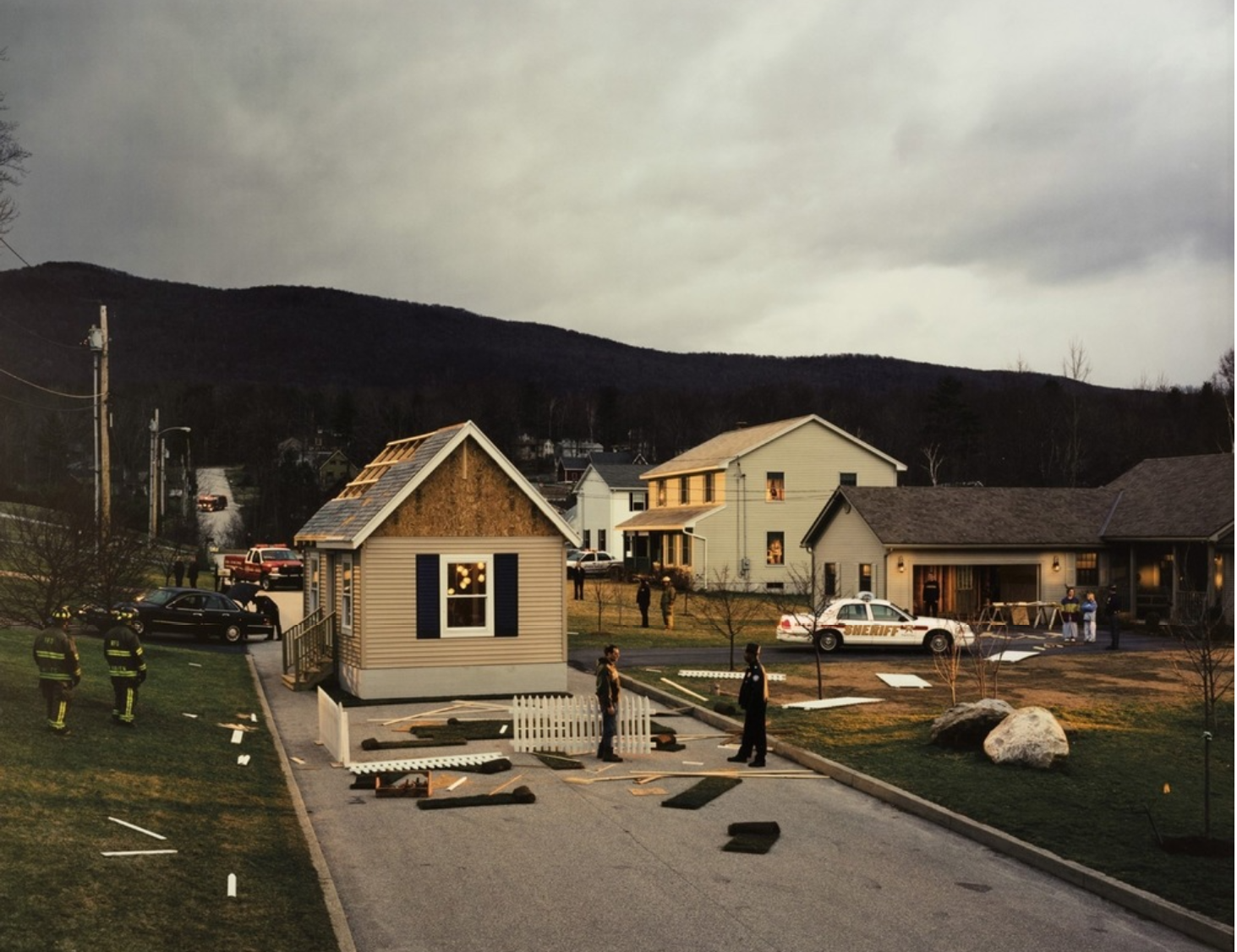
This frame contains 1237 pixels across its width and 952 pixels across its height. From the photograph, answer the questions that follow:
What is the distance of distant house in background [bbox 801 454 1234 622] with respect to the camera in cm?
4503

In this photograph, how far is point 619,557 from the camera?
275ft

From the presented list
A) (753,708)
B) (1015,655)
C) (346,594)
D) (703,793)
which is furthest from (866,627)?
(703,793)

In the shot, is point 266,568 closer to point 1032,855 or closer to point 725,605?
point 725,605

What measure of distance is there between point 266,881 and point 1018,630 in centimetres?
3679

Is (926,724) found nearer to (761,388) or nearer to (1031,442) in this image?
(1031,442)

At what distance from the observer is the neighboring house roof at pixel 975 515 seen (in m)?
45.8

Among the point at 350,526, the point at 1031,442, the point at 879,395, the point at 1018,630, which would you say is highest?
the point at 879,395

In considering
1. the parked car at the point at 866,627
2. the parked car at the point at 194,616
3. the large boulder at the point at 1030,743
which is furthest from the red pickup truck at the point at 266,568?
the large boulder at the point at 1030,743

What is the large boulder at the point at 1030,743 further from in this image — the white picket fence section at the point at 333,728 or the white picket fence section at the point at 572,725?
the white picket fence section at the point at 333,728

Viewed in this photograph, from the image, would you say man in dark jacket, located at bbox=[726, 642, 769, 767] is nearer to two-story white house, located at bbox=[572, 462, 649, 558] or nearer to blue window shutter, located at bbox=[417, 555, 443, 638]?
blue window shutter, located at bbox=[417, 555, 443, 638]

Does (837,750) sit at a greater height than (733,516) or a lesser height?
lesser

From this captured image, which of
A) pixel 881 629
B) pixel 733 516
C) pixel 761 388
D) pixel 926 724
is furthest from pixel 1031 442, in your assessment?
pixel 926 724

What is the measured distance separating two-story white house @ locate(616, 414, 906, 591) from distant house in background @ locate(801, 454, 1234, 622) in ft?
35.6

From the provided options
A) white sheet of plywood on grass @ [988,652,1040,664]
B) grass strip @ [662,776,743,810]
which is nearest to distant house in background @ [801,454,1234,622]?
white sheet of plywood on grass @ [988,652,1040,664]
